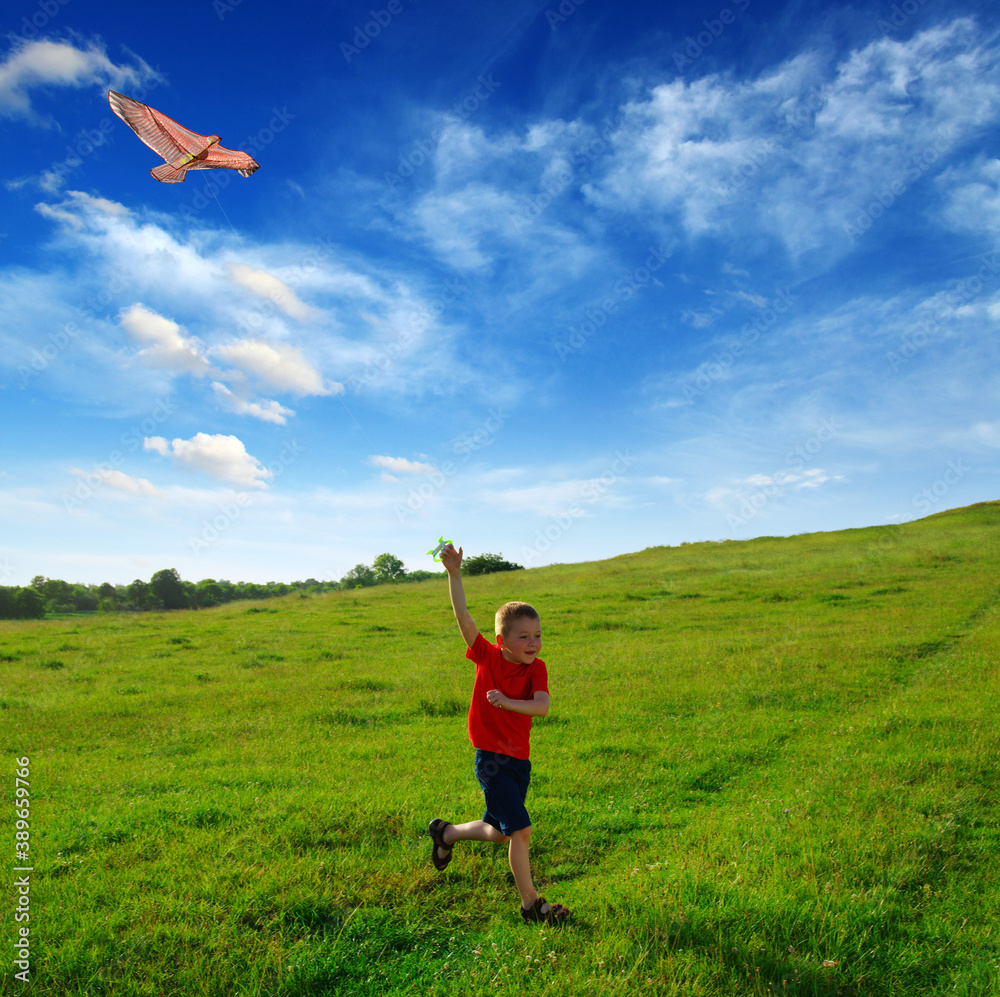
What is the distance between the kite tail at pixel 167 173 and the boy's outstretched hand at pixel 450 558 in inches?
270

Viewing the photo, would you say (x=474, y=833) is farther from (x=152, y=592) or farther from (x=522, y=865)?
(x=152, y=592)

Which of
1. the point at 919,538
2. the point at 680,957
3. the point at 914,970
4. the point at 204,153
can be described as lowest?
the point at 914,970

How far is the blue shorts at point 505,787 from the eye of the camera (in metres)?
4.86

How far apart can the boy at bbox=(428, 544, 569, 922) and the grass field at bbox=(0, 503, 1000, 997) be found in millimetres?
430

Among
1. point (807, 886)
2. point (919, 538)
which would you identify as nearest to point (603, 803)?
point (807, 886)

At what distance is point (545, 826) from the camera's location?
6461mm

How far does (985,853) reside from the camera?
19.2ft

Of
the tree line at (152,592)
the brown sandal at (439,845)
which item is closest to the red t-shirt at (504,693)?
the brown sandal at (439,845)

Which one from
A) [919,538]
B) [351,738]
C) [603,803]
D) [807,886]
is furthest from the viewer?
[919,538]

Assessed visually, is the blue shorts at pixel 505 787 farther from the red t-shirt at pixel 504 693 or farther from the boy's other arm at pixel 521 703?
the boy's other arm at pixel 521 703

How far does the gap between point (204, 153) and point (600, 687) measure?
11.2 meters

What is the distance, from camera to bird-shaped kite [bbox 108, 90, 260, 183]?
7.65 meters

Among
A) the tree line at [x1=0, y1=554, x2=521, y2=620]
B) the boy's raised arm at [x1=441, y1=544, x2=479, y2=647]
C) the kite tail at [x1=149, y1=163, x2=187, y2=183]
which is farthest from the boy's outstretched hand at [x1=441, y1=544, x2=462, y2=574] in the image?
the tree line at [x1=0, y1=554, x2=521, y2=620]

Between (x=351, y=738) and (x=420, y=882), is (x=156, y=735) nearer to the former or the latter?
(x=351, y=738)
